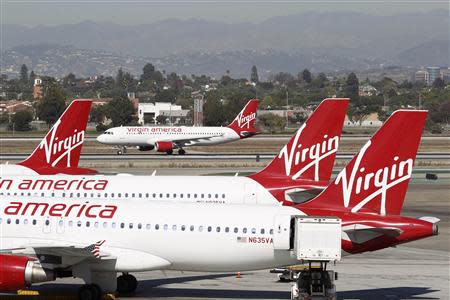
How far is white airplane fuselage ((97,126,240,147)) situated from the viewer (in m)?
131

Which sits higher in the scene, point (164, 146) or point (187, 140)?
point (187, 140)

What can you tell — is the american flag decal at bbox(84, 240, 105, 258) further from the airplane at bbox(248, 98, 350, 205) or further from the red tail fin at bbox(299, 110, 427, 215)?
the airplane at bbox(248, 98, 350, 205)

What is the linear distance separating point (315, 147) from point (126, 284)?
14.3 metres

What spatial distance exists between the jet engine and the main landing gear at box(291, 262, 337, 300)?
95476 millimetres

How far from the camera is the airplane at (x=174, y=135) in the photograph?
428 feet

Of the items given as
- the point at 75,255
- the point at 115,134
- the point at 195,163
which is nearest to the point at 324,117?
the point at 75,255

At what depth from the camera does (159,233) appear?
35.3 metres

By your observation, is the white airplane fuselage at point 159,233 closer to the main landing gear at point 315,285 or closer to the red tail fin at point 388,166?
the main landing gear at point 315,285

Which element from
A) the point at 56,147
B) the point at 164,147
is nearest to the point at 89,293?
the point at 56,147

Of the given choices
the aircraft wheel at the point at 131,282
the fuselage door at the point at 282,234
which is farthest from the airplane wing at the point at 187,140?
the fuselage door at the point at 282,234

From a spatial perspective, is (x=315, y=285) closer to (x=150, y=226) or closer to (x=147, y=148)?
(x=150, y=226)

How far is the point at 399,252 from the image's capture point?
4972cm

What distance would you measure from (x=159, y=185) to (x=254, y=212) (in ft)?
43.1

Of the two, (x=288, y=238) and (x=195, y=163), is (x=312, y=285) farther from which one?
(x=195, y=163)
